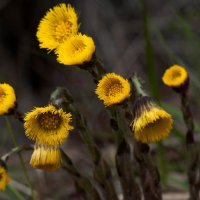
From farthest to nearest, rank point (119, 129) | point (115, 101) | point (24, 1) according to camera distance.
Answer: point (24, 1), point (119, 129), point (115, 101)

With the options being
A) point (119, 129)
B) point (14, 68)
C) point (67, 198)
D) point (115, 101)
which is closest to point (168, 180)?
point (67, 198)

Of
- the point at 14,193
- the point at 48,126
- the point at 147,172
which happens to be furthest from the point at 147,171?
the point at 14,193

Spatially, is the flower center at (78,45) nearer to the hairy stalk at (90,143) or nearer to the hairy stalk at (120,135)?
the hairy stalk at (120,135)

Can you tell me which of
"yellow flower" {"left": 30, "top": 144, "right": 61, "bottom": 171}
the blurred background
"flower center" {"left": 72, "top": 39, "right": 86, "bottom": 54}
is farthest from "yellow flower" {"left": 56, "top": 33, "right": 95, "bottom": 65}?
the blurred background

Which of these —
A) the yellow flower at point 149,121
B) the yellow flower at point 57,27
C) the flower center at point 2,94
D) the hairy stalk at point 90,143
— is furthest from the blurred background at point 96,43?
the yellow flower at point 149,121

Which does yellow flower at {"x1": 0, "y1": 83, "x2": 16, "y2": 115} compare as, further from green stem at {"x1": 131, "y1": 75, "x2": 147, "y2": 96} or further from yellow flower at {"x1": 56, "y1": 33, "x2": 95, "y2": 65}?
green stem at {"x1": 131, "y1": 75, "x2": 147, "y2": 96}

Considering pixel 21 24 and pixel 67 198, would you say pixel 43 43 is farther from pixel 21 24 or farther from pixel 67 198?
pixel 21 24
